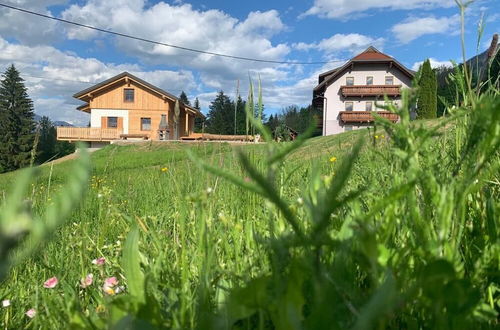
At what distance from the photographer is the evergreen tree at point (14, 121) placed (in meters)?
41.5

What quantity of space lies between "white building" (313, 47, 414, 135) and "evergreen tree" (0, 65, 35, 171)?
2771 centimetres

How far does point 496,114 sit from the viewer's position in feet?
1.82

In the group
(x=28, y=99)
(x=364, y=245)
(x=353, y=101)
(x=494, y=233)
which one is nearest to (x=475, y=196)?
(x=494, y=233)

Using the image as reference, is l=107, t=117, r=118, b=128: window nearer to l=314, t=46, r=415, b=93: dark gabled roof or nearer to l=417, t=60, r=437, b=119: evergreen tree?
l=314, t=46, r=415, b=93: dark gabled roof

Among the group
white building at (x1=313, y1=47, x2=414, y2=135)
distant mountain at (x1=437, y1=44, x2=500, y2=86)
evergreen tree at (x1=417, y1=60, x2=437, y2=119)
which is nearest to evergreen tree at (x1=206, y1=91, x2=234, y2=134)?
white building at (x1=313, y1=47, x2=414, y2=135)

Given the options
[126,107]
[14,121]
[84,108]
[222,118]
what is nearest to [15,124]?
[14,121]

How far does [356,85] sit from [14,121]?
123 feet

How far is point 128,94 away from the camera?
112 ft

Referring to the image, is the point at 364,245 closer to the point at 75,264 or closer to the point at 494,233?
the point at 494,233

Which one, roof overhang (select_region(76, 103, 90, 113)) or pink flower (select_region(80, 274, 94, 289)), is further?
roof overhang (select_region(76, 103, 90, 113))

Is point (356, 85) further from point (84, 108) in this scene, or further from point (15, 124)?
point (15, 124)

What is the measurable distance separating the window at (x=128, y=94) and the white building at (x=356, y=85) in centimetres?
1671

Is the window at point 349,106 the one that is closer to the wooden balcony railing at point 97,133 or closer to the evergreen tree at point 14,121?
the wooden balcony railing at point 97,133

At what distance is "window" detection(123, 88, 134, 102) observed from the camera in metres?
33.9
